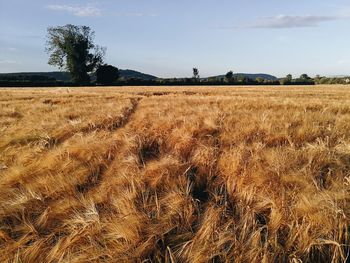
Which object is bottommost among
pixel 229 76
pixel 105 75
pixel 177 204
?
pixel 229 76

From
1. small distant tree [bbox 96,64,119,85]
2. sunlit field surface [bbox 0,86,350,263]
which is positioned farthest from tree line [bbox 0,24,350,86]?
sunlit field surface [bbox 0,86,350,263]

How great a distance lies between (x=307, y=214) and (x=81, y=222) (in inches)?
75.6

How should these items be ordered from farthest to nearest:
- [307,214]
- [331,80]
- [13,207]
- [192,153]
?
[331,80] < [192,153] < [13,207] < [307,214]

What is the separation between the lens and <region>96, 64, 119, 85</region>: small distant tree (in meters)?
63.7

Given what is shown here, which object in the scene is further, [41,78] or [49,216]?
[41,78]

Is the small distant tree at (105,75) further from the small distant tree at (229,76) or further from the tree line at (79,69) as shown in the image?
the small distant tree at (229,76)

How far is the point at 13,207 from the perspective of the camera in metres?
2.98

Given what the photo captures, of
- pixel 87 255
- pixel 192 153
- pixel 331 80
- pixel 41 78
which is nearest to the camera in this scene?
pixel 87 255

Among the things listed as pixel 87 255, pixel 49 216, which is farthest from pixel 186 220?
pixel 49 216

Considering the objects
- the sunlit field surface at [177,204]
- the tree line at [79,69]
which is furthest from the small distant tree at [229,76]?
the sunlit field surface at [177,204]

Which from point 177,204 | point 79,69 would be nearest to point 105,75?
point 79,69

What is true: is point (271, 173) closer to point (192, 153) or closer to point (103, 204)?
point (192, 153)

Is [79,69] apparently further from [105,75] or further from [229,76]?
[229,76]

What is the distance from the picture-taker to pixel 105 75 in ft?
209
